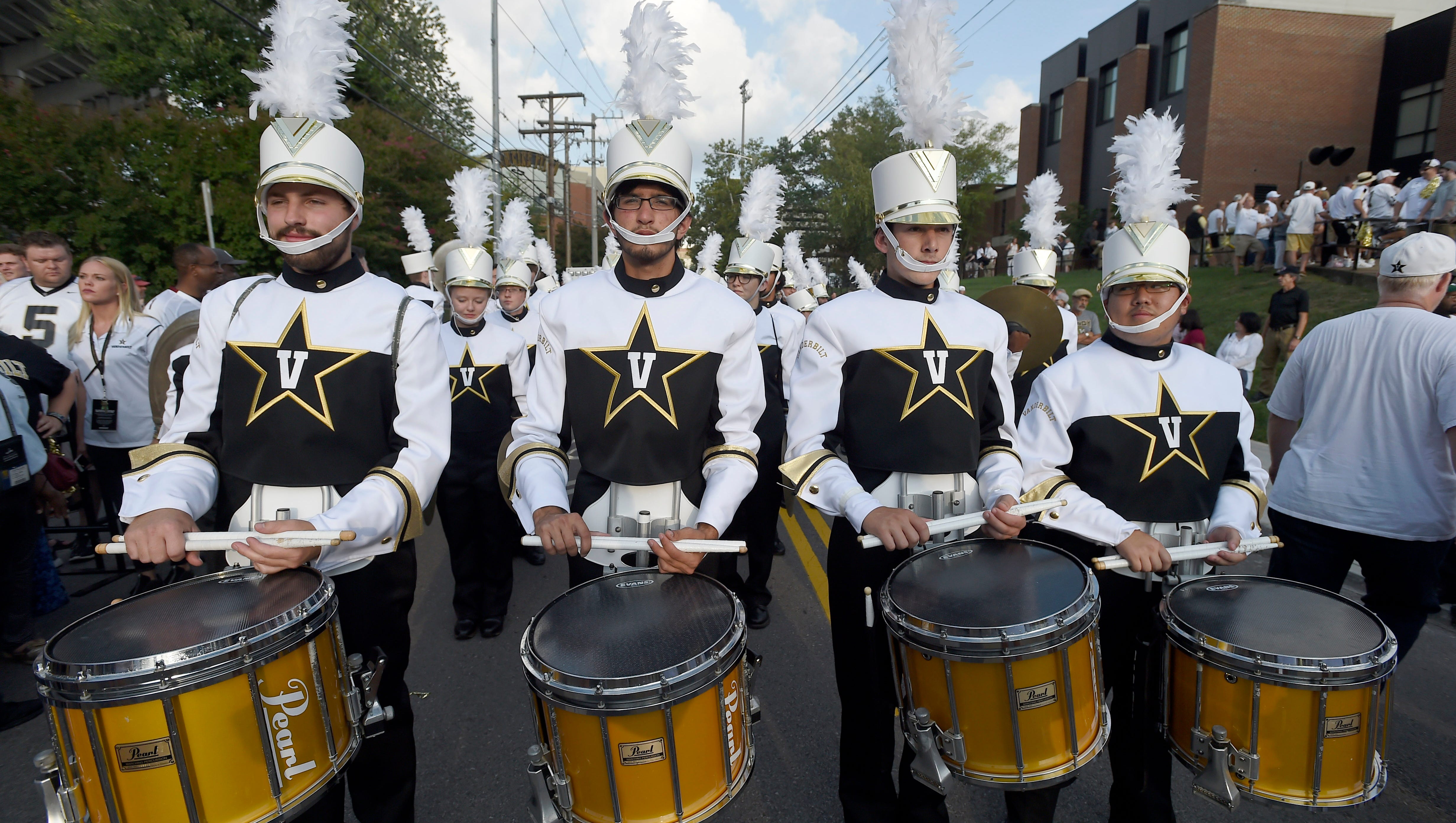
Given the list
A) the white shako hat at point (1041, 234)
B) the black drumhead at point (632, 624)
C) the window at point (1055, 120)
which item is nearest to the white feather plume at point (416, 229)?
the white shako hat at point (1041, 234)

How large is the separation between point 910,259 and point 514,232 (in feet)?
18.4

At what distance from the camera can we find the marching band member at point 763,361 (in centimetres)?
530

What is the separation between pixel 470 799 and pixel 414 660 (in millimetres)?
1528

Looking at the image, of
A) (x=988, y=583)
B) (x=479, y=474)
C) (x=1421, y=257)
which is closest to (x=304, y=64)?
(x=988, y=583)

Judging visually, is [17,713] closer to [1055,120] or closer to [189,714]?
[189,714]

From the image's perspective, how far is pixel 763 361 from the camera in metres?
6.16

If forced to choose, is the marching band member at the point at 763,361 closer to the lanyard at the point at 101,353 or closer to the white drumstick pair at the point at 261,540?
the white drumstick pair at the point at 261,540

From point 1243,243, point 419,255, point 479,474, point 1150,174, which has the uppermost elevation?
point 1243,243

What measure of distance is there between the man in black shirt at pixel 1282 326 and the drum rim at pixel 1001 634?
11.3m

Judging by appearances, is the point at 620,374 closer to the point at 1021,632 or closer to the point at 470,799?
the point at 1021,632

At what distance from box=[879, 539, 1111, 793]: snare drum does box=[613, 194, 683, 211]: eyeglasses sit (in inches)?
57.7

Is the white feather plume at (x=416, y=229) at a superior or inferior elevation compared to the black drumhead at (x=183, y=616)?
superior

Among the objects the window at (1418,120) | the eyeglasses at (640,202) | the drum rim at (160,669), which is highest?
the window at (1418,120)

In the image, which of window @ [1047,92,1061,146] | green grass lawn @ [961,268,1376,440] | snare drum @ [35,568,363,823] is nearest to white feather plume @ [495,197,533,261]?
snare drum @ [35,568,363,823]
